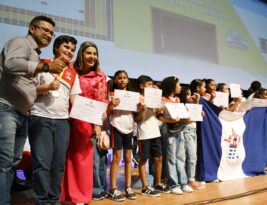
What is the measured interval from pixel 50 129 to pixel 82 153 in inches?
16.7

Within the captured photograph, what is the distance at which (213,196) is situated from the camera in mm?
2576

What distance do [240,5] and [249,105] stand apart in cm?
280

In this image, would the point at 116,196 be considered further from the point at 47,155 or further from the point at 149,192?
the point at 47,155

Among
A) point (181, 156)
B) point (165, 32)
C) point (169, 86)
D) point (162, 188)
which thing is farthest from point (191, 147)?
point (165, 32)

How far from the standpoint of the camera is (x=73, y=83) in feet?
6.93

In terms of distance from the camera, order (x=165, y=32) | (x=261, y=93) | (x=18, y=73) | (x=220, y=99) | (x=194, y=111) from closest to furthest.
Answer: (x=18, y=73)
(x=194, y=111)
(x=220, y=99)
(x=261, y=93)
(x=165, y=32)

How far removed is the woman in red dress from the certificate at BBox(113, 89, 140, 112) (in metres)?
0.24

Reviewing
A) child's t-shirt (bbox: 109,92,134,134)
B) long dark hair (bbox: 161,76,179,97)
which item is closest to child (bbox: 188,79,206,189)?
long dark hair (bbox: 161,76,179,97)

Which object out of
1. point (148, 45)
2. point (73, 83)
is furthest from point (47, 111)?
point (148, 45)

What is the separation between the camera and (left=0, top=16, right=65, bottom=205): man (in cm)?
157

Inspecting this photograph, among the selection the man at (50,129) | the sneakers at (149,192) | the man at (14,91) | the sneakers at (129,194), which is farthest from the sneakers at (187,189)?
the man at (14,91)

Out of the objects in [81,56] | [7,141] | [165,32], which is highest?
[165,32]

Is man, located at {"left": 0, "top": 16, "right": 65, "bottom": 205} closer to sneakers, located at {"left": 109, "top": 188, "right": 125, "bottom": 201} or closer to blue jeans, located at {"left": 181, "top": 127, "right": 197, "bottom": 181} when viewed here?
sneakers, located at {"left": 109, "top": 188, "right": 125, "bottom": 201}

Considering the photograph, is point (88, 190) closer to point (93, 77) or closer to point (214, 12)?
point (93, 77)
